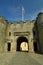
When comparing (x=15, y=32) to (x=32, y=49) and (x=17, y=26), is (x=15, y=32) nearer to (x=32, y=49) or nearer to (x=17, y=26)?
(x=17, y=26)

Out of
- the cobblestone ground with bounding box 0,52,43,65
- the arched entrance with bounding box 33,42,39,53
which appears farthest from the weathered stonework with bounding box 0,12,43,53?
the cobblestone ground with bounding box 0,52,43,65

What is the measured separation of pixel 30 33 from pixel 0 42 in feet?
21.9

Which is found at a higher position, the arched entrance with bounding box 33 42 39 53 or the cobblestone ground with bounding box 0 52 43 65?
the arched entrance with bounding box 33 42 39 53

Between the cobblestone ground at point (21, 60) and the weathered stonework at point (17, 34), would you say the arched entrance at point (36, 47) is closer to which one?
the weathered stonework at point (17, 34)

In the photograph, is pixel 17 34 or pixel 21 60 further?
pixel 17 34

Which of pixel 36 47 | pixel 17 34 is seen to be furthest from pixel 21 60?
pixel 36 47

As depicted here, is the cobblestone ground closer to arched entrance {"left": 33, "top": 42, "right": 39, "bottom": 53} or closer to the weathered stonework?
arched entrance {"left": 33, "top": 42, "right": 39, "bottom": 53}

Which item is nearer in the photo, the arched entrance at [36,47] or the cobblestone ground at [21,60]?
the cobblestone ground at [21,60]

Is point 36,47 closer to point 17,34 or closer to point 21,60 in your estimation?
point 17,34

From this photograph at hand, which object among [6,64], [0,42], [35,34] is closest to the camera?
[6,64]

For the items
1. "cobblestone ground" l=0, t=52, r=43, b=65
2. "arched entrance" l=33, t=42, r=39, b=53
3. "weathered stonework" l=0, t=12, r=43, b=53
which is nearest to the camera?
"cobblestone ground" l=0, t=52, r=43, b=65

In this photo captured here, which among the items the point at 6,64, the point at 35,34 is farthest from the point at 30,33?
A: the point at 6,64

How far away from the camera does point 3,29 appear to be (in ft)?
92.2

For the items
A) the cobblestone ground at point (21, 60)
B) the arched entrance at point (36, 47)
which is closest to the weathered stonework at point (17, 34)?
the arched entrance at point (36, 47)
